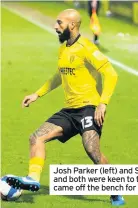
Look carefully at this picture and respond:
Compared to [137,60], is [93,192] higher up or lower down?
higher up

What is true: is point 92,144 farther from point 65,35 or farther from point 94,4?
point 94,4

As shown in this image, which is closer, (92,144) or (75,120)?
(92,144)

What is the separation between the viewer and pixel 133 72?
69.6 feet

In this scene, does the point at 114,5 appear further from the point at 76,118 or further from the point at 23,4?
the point at 76,118

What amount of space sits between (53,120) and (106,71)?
104 centimetres

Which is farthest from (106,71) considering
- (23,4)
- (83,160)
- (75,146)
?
(23,4)

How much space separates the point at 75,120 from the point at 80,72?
654 millimetres

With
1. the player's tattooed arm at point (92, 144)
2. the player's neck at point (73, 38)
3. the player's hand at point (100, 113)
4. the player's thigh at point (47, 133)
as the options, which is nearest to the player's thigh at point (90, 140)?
the player's tattooed arm at point (92, 144)

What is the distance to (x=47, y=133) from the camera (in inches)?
408

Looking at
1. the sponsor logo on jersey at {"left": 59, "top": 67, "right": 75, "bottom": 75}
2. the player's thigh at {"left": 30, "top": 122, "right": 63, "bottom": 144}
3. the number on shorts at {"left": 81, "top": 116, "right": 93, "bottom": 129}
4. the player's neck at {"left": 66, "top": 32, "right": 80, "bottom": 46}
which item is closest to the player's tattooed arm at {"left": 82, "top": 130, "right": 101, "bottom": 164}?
the number on shorts at {"left": 81, "top": 116, "right": 93, "bottom": 129}

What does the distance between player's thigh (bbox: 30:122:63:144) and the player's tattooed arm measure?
0.38m

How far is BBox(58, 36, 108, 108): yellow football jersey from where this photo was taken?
10.5 metres

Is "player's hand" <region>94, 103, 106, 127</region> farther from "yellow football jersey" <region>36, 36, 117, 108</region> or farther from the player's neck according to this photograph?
the player's neck
